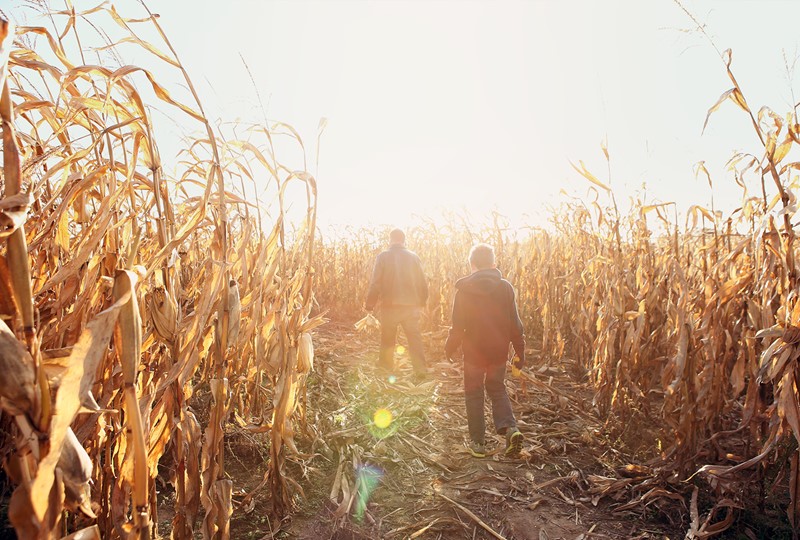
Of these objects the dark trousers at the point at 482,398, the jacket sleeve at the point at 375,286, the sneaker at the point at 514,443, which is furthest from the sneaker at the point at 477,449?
the jacket sleeve at the point at 375,286

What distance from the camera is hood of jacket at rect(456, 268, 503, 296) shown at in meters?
3.79

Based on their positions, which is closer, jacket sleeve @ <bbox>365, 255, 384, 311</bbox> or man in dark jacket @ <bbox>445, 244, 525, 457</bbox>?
man in dark jacket @ <bbox>445, 244, 525, 457</bbox>

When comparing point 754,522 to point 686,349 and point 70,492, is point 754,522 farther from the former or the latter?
point 70,492

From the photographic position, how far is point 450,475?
10.2ft

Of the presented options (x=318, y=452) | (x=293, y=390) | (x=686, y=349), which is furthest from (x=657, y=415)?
(x=293, y=390)

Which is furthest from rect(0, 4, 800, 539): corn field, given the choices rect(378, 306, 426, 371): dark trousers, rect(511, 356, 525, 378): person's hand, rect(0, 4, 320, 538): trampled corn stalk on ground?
rect(378, 306, 426, 371): dark trousers

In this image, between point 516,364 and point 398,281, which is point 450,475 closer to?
point 516,364

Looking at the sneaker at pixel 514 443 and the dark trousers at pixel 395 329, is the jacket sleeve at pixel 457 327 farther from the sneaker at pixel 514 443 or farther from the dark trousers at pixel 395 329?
the dark trousers at pixel 395 329

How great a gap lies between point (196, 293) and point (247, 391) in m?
1.13

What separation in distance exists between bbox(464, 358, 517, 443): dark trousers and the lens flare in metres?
0.74

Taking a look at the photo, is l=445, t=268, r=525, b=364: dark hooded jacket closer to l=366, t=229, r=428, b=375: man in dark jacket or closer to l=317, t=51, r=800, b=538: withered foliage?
l=317, t=51, r=800, b=538: withered foliage

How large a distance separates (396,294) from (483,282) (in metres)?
2.12

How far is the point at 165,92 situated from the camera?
1354mm

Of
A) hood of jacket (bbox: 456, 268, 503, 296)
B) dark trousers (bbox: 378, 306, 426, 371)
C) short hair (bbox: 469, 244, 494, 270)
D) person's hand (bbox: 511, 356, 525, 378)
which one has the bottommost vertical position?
person's hand (bbox: 511, 356, 525, 378)
